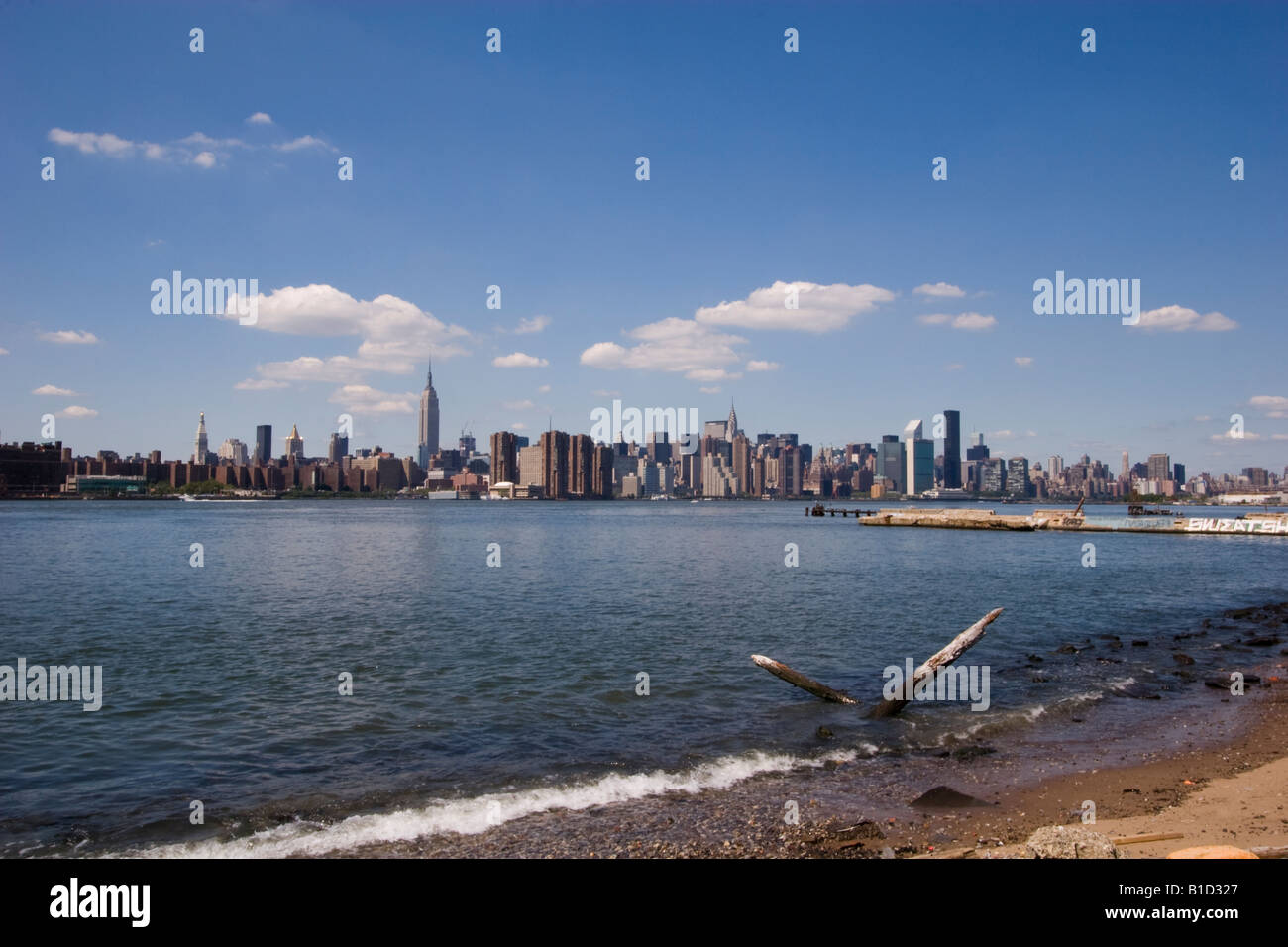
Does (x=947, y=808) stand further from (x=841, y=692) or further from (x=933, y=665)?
(x=841, y=692)

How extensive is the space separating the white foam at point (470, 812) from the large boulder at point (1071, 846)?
7576 mm

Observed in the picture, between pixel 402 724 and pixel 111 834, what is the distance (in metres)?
7.00

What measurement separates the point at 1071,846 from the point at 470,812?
9.84m

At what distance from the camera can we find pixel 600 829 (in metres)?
13.0

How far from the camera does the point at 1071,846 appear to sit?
329 inches

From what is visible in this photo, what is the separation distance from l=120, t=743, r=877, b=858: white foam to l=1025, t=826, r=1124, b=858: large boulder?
24.9 ft

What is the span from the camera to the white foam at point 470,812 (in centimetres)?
1257

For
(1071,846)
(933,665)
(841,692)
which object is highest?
(1071,846)

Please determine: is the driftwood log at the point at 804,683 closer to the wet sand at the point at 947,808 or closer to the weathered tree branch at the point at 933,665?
the weathered tree branch at the point at 933,665

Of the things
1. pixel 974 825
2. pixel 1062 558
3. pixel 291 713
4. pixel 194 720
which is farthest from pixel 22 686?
pixel 1062 558

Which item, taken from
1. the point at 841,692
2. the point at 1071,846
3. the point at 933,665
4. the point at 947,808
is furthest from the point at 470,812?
the point at 933,665

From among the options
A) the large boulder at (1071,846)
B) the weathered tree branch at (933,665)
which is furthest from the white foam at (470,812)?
the large boulder at (1071,846)

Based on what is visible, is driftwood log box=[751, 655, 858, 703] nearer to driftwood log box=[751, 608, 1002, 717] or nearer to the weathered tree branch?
driftwood log box=[751, 608, 1002, 717]
